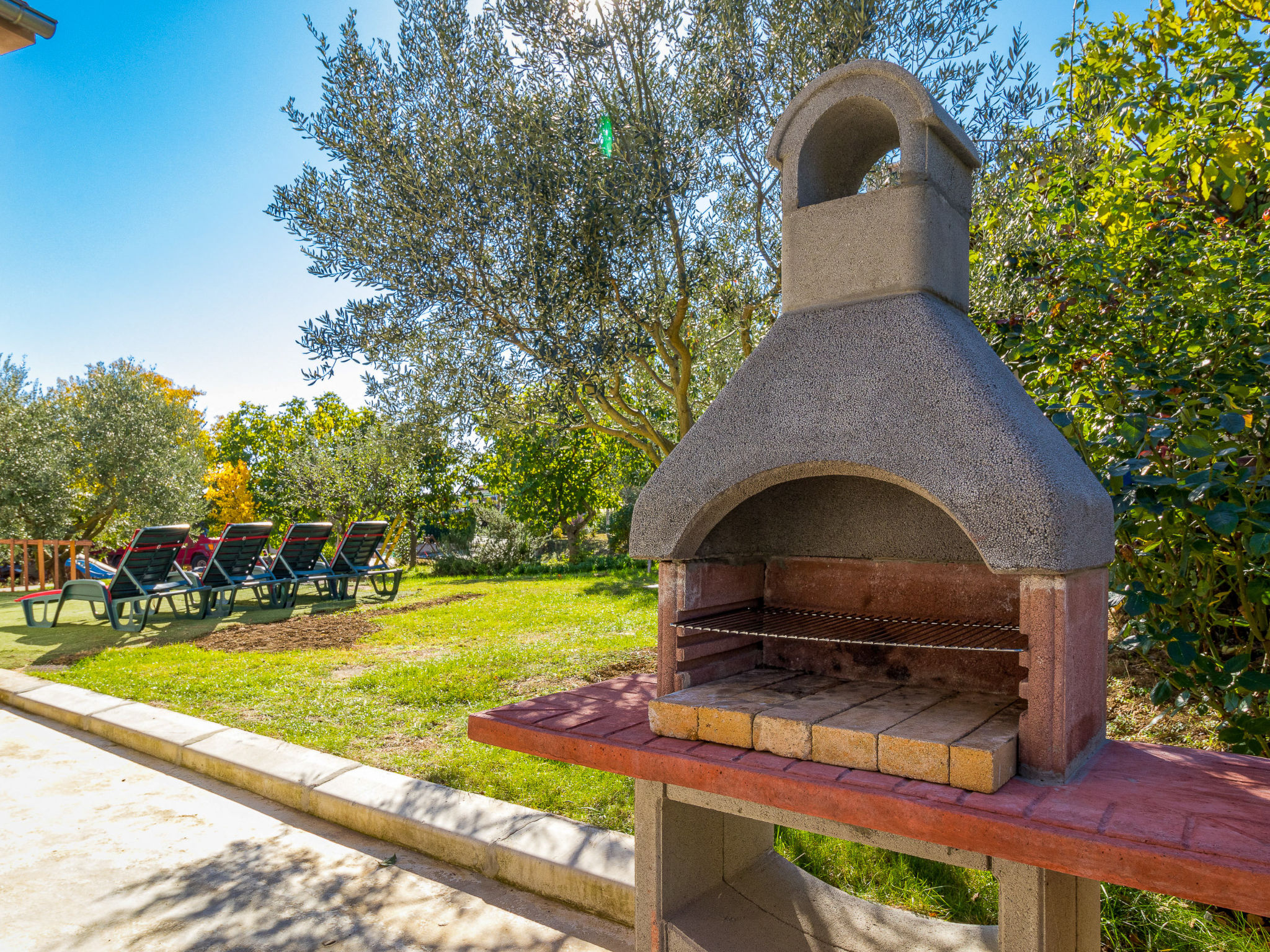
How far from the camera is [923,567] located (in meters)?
2.76

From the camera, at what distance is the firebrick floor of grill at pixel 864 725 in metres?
1.83

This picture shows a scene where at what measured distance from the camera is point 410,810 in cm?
360

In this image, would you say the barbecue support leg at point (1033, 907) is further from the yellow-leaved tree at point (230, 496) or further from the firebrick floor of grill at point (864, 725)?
the yellow-leaved tree at point (230, 496)

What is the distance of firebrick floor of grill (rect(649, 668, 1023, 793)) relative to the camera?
183cm

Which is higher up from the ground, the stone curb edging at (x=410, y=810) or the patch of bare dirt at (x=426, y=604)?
the patch of bare dirt at (x=426, y=604)

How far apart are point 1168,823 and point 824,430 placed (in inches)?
47.8

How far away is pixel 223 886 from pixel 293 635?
599cm

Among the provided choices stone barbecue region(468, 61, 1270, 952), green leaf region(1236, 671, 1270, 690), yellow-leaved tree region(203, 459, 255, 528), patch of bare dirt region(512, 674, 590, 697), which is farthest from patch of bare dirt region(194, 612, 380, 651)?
yellow-leaved tree region(203, 459, 255, 528)

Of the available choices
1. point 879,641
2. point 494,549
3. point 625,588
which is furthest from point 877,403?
point 494,549

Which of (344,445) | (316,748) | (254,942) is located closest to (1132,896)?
(254,942)

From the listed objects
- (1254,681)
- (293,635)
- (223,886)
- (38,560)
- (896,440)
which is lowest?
(223,886)

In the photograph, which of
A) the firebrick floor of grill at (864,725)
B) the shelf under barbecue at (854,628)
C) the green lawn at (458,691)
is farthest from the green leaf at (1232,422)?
the green lawn at (458,691)

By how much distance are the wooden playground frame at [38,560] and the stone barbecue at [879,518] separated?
512 inches

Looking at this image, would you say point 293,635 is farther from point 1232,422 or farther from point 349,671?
point 1232,422
